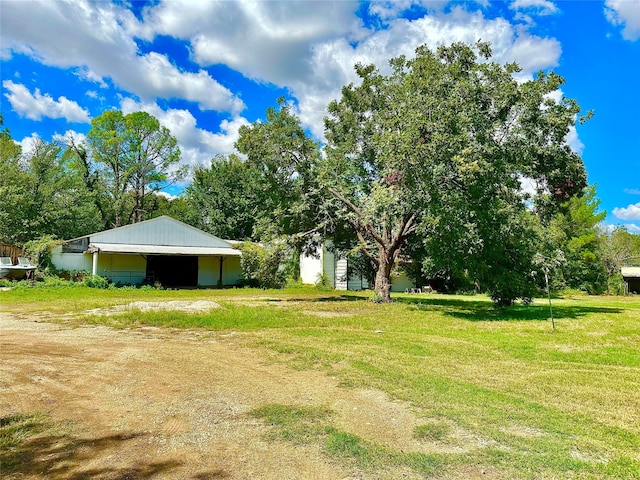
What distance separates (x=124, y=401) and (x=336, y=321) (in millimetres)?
7377

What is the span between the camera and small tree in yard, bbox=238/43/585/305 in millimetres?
12406

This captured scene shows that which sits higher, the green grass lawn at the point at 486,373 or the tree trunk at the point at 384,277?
the tree trunk at the point at 384,277

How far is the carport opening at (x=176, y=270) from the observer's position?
27913 mm

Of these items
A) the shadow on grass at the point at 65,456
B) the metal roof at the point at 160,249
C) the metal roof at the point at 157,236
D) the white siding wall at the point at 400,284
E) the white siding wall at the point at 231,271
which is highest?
the metal roof at the point at 157,236

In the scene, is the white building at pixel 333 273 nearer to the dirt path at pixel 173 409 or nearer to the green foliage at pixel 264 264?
the green foliage at pixel 264 264

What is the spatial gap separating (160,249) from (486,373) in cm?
2318

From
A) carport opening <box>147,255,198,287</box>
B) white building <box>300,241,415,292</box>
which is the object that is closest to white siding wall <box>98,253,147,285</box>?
carport opening <box>147,255,198,287</box>

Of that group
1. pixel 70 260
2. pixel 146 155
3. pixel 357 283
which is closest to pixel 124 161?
pixel 146 155

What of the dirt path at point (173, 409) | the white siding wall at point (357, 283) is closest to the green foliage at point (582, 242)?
the white siding wall at point (357, 283)

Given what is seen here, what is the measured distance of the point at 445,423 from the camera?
400 cm

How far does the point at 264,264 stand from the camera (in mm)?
17969

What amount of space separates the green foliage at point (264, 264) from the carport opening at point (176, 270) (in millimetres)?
3619

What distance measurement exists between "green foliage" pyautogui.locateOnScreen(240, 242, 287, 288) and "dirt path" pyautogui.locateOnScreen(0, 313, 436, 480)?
9914 mm

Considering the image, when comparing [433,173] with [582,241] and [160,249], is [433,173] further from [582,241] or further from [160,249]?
[582,241]
